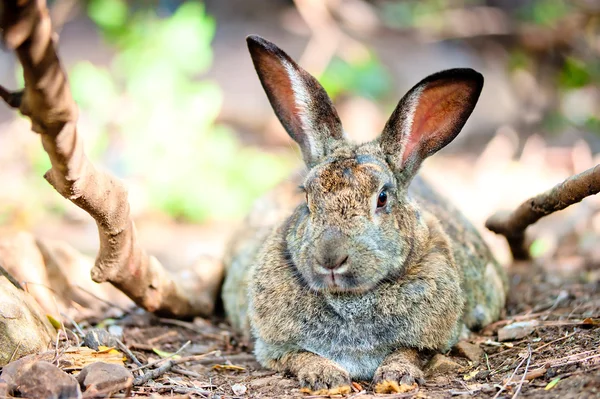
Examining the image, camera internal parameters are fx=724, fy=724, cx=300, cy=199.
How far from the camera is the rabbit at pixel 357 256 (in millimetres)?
3955

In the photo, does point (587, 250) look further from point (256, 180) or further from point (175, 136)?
point (175, 136)

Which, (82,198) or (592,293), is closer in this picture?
(82,198)

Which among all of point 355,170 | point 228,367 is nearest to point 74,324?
point 228,367

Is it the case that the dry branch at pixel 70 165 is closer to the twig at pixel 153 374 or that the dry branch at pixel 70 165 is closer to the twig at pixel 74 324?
the twig at pixel 74 324

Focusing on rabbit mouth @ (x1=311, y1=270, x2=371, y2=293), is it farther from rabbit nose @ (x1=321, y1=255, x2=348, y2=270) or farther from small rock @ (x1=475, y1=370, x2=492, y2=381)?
small rock @ (x1=475, y1=370, x2=492, y2=381)

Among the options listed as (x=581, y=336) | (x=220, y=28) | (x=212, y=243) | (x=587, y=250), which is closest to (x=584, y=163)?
(x=587, y=250)

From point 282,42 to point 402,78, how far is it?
2972mm

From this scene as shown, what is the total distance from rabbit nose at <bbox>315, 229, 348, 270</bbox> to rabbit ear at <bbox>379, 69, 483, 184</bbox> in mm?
821

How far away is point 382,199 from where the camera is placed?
4.18 metres

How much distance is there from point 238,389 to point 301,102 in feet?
5.97

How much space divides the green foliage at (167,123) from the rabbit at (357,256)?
13.7 ft

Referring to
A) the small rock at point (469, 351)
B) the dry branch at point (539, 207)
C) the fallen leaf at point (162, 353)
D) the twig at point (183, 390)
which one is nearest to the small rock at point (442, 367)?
the small rock at point (469, 351)

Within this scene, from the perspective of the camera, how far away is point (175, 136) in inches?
343

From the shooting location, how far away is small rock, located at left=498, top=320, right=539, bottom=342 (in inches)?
180
